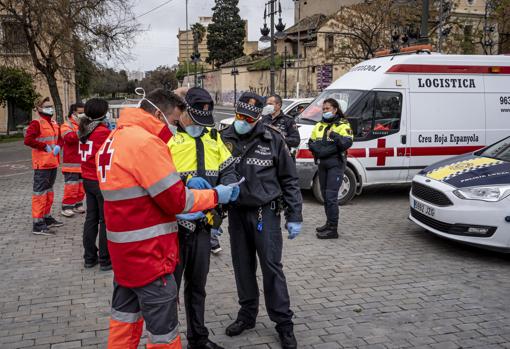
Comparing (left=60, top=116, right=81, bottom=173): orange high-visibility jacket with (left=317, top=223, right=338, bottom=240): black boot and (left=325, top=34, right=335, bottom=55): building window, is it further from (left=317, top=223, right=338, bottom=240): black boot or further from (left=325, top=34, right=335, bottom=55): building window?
(left=325, top=34, right=335, bottom=55): building window

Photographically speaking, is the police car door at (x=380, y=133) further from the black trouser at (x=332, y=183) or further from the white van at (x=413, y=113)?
the black trouser at (x=332, y=183)

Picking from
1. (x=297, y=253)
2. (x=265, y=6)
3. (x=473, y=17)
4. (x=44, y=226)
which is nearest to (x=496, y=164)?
(x=297, y=253)

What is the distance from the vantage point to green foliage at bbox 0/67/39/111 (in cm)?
2544

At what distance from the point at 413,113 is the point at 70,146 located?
6451 millimetres

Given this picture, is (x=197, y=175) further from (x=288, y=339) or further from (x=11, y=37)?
(x=11, y=37)

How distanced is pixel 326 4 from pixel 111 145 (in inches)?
2342

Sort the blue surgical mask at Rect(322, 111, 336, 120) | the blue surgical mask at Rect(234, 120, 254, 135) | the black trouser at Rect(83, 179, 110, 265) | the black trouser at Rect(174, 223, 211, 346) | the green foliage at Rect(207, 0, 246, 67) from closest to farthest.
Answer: the black trouser at Rect(174, 223, 211, 346), the blue surgical mask at Rect(234, 120, 254, 135), the black trouser at Rect(83, 179, 110, 265), the blue surgical mask at Rect(322, 111, 336, 120), the green foliage at Rect(207, 0, 246, 67)

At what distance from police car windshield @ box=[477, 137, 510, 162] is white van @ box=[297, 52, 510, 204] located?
232 cm

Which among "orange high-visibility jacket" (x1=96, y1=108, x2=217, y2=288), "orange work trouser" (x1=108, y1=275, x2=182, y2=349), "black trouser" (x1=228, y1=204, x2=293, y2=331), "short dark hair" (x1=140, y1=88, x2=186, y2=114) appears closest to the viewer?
"orange high-visibility jacket" (x1=96, y1=108, x2=217, y2=288)

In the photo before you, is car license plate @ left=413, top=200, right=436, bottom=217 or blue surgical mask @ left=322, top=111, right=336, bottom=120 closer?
car license plate @ left=413, top=200, right=436, bottom=217

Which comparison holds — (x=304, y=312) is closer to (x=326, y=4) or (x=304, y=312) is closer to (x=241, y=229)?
(x=241, y=229)

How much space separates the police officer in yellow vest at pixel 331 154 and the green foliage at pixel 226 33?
7734 centimetres

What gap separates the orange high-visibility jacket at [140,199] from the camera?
9.43 feet

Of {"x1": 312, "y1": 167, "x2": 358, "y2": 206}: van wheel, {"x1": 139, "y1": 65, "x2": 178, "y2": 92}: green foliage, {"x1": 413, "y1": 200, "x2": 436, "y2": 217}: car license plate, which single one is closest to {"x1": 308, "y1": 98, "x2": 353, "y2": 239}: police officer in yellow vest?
{"x1": 413, "y1": 200, "x2": 436, "y2": 217}: car license plate
